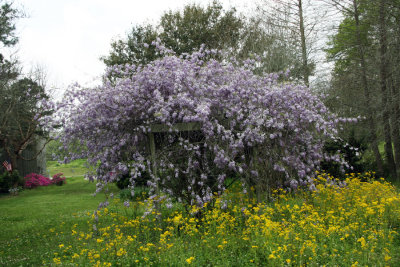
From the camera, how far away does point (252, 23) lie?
17.5 m

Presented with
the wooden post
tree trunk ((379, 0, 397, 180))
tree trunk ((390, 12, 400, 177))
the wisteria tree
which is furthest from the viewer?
tree trunk ((379, 0, 397, 180))

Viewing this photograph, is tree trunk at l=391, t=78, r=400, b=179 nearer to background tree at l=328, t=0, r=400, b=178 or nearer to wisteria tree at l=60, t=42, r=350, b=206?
background tree at l=328, t=0, r=400, b=178

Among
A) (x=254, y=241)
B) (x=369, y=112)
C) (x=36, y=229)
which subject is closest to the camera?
(x=254, y=241)

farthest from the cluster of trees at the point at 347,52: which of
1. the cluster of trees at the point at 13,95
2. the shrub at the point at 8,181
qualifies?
the shrub at the point at 8,181

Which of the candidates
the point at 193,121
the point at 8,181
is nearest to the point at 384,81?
the point at 193,121

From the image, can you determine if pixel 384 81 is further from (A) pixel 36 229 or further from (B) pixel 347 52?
(A) pixel 36 229

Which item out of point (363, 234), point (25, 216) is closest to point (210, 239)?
point (363, 234)

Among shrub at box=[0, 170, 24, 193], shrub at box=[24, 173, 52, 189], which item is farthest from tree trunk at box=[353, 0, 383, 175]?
shrub at box=[24, 173, 52, 189]

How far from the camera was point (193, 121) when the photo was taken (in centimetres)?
550

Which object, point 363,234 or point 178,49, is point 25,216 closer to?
point 363,234

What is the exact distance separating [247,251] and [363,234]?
1667 millimetres

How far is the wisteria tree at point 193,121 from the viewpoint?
5.38 meters

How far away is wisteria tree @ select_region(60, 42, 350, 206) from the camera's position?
5383 mm

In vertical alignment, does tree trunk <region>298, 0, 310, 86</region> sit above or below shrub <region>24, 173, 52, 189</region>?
above
